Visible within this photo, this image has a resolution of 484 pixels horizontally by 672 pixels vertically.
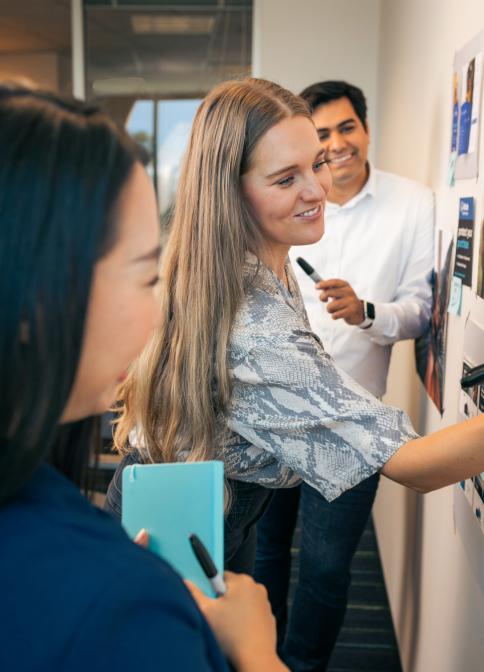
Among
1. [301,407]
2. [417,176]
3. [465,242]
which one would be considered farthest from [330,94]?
[301,407]

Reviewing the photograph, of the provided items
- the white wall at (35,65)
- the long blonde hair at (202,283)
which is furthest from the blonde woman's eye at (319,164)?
the white wall at (35,65)

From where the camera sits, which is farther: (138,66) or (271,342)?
(138,66)

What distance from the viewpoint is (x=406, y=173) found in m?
2.70

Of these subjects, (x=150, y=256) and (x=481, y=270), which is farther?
(x=481, y=270)

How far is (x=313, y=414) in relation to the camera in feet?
4.02

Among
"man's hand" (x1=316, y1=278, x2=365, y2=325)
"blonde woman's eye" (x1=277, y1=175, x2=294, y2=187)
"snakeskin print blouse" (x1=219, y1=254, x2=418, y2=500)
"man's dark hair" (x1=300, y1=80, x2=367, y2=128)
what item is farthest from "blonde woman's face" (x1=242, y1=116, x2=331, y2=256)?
"man's dark hair" (x1=300, y1=80, x2=367, y2=128)

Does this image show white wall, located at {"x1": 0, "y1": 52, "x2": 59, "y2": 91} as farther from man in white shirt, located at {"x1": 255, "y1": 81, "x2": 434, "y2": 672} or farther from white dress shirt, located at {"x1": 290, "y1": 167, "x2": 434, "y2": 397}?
white dress shirt, located at {"x1": 290, "y1": 167, "x2": 434, "y2": 397}

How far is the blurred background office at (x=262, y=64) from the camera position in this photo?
2.46 metres

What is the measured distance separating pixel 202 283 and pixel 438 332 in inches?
32.6

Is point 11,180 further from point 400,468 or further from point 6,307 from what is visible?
point 400,468

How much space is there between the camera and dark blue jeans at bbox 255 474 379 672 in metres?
2.06

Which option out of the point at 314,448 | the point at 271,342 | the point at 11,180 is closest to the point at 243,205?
the point at 271,342

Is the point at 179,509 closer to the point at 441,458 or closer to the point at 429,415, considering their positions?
the point at 441,458

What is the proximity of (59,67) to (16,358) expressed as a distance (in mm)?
4628
